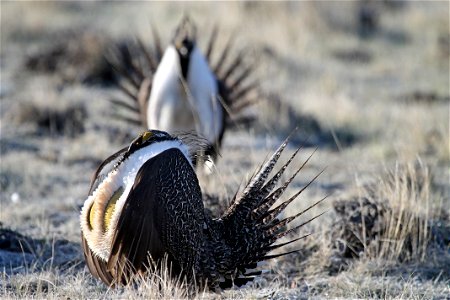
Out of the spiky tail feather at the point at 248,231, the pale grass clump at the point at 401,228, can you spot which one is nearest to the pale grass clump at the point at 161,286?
the spiky tail feather at the point at 248,231

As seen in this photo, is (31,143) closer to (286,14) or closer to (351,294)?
(351,294)

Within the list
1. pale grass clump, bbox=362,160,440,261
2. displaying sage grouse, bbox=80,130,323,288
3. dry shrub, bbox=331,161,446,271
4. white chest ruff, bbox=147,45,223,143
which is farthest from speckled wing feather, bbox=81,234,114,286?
white chest ruff, bbox=147,45,223,143

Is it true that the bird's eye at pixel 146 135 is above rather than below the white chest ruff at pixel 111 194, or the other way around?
above

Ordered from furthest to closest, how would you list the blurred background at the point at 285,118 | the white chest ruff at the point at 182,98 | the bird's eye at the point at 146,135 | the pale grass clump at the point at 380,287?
1. the white chest ruff at the point at 182,98
2. the blurred background at the point at 285,118
3. the pale grass clump at the point at 380,287
4. the bird's eye at the point at 146,135

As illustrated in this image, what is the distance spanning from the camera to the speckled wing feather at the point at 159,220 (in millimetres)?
2678

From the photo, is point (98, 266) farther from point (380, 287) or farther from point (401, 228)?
point (401, 228)

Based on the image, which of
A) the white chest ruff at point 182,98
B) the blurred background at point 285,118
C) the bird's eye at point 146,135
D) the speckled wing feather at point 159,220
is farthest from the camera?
the white chest ruff at point 182,98

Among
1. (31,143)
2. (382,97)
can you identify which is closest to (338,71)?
(382,97)

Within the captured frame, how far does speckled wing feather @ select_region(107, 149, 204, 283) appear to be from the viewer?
8.79 ft

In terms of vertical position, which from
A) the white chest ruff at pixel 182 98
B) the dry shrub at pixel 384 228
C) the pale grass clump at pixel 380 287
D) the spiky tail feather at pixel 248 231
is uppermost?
the white chest ruff at pixel 182 98

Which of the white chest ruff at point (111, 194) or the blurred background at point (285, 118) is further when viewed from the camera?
the blurred background at point (285, 118)

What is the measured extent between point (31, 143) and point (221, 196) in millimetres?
2593

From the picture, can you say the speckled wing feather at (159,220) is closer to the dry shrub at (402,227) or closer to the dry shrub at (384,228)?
the dry shrub at (384,228)

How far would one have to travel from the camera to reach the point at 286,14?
35.4 feet
